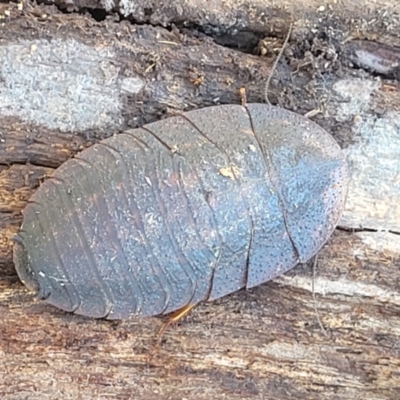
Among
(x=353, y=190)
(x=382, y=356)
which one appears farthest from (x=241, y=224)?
(x=382, y=356)

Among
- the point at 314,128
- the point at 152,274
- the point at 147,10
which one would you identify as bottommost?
the point at 152,274

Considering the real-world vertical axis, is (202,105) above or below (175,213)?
above

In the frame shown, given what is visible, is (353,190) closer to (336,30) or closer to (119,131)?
(336,30)

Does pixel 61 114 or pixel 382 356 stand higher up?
pixel 61 114

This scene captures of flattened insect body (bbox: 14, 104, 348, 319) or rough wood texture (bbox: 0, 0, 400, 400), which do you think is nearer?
flattened insect body (bbox: 14, 104, 348, 319)
